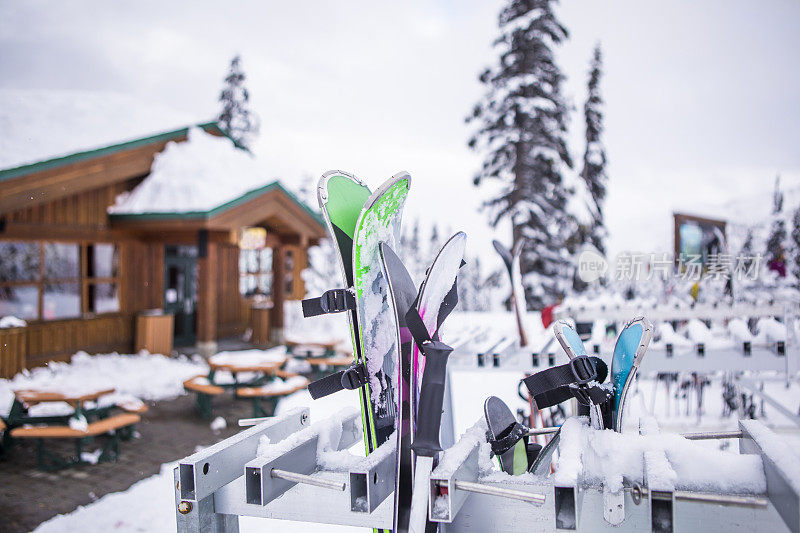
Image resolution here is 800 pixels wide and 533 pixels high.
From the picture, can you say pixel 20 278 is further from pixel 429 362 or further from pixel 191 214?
pixel 429 362

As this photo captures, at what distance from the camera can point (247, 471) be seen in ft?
4.25

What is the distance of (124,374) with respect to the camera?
9.23 meters

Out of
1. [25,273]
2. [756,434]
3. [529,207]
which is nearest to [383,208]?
[756,434]

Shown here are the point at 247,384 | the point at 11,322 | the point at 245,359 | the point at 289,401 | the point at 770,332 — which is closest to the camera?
the point at 770,332

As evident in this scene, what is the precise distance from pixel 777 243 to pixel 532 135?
24.3 feet

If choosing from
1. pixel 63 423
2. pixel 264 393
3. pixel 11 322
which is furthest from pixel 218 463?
pixel 11 322

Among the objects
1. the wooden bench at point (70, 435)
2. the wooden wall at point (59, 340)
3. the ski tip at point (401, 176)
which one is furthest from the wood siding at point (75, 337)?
the ski tip at point (401, 176)

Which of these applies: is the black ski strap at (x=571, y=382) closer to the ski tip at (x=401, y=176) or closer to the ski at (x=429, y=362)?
the ski at (x=429, y=362)

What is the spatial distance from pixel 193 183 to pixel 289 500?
1087 cm

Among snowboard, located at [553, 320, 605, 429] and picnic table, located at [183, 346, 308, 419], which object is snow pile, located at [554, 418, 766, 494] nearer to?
snowboard, located at [553, 320, 605, 429]

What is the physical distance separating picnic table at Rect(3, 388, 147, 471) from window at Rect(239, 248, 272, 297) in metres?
8.94

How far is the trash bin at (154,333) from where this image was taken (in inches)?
431

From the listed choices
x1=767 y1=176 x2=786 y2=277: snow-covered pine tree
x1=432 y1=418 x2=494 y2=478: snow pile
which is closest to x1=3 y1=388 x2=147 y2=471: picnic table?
x1=432 y1=418 x2=494 y2=478: snow pile

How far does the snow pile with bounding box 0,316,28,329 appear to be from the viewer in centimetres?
842
